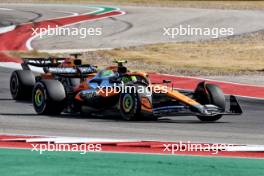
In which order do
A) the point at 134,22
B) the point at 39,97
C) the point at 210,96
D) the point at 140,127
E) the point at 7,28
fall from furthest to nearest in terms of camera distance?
the point at 134,22
the point at 7,28
the point at 39,97
the point at 210,96
the point at 140,127

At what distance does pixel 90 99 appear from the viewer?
16.6m

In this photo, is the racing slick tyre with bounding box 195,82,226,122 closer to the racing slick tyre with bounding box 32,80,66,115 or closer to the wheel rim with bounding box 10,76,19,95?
the racing slick tyre with bounding box 32,80,66,115

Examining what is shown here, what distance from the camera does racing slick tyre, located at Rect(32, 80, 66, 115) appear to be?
16.6m

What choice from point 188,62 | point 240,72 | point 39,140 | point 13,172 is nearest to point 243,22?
point 188,62

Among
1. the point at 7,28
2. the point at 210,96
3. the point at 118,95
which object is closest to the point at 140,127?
the point at 118,95

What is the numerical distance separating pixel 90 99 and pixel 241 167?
19.7 ft

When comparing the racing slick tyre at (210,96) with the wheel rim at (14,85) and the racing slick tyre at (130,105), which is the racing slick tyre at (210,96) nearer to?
the racing slick tyre at (130,105)

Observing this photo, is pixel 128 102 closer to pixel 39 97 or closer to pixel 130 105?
pixel 130 105

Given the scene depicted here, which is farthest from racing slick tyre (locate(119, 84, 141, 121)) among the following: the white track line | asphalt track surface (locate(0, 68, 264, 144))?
the white track line

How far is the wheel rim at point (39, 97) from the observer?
16.9 m

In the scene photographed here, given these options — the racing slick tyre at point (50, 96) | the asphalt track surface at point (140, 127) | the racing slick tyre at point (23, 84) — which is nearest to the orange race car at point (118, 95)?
the racing slick tyre at point (50, 96)

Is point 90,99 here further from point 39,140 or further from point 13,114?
point 39,140

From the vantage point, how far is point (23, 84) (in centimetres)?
1912

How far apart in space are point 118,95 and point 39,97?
1791 mm
